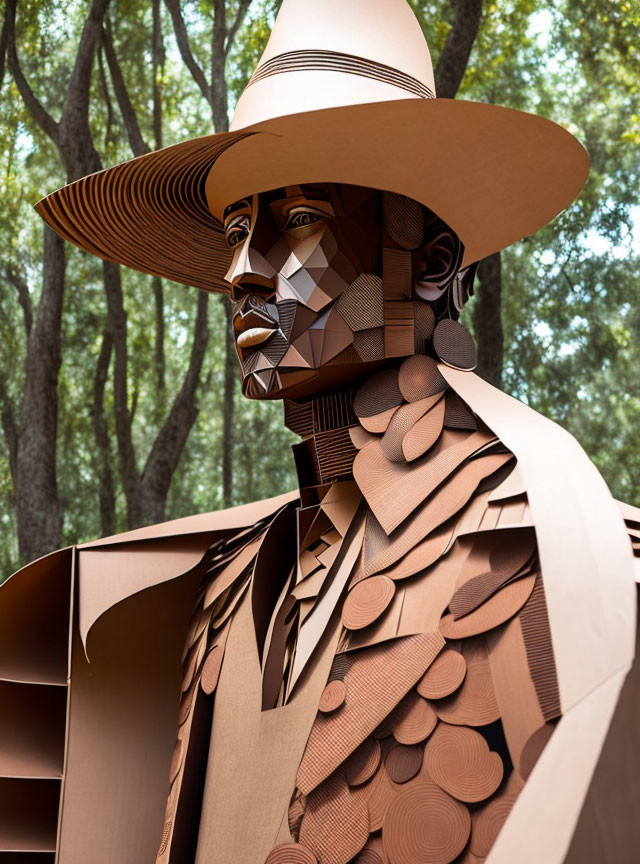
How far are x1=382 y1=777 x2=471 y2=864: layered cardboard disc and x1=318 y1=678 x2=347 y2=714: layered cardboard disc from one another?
10.0 inches

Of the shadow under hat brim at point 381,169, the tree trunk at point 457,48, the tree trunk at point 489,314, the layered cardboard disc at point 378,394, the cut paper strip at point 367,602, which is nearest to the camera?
the cut paper strip at point 367,602

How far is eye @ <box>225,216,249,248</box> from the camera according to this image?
10.0ft

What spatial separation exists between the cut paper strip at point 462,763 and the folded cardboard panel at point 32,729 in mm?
1456

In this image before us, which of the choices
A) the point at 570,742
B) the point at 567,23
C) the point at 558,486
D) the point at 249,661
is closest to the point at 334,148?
the point at 558,486

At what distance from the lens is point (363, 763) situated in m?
2.43

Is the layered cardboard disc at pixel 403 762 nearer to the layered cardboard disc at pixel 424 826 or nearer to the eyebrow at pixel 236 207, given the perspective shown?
the layered cardboard disc at pixel 424 826

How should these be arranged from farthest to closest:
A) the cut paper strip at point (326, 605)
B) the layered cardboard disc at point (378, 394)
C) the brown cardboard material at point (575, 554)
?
the layered cardboard disc at point (378, 394) < the cut paper strip at point (326, 605) < the brown cardboard material at point (575, 554)

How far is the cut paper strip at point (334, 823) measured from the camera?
2355 mm

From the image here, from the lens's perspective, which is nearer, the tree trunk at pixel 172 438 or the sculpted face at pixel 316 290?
the sculpted face at pixel 316 290

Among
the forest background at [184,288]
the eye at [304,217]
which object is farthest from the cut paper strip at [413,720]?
the forest background at [184,288]

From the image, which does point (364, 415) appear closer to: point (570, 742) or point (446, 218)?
point (446, 218)

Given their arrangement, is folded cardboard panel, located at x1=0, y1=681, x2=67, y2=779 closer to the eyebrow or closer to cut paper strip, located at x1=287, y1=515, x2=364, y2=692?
cut paper strip, located at x1=287, y1=515, x2=364, y2=692

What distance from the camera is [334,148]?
289cm

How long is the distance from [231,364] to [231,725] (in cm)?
650
